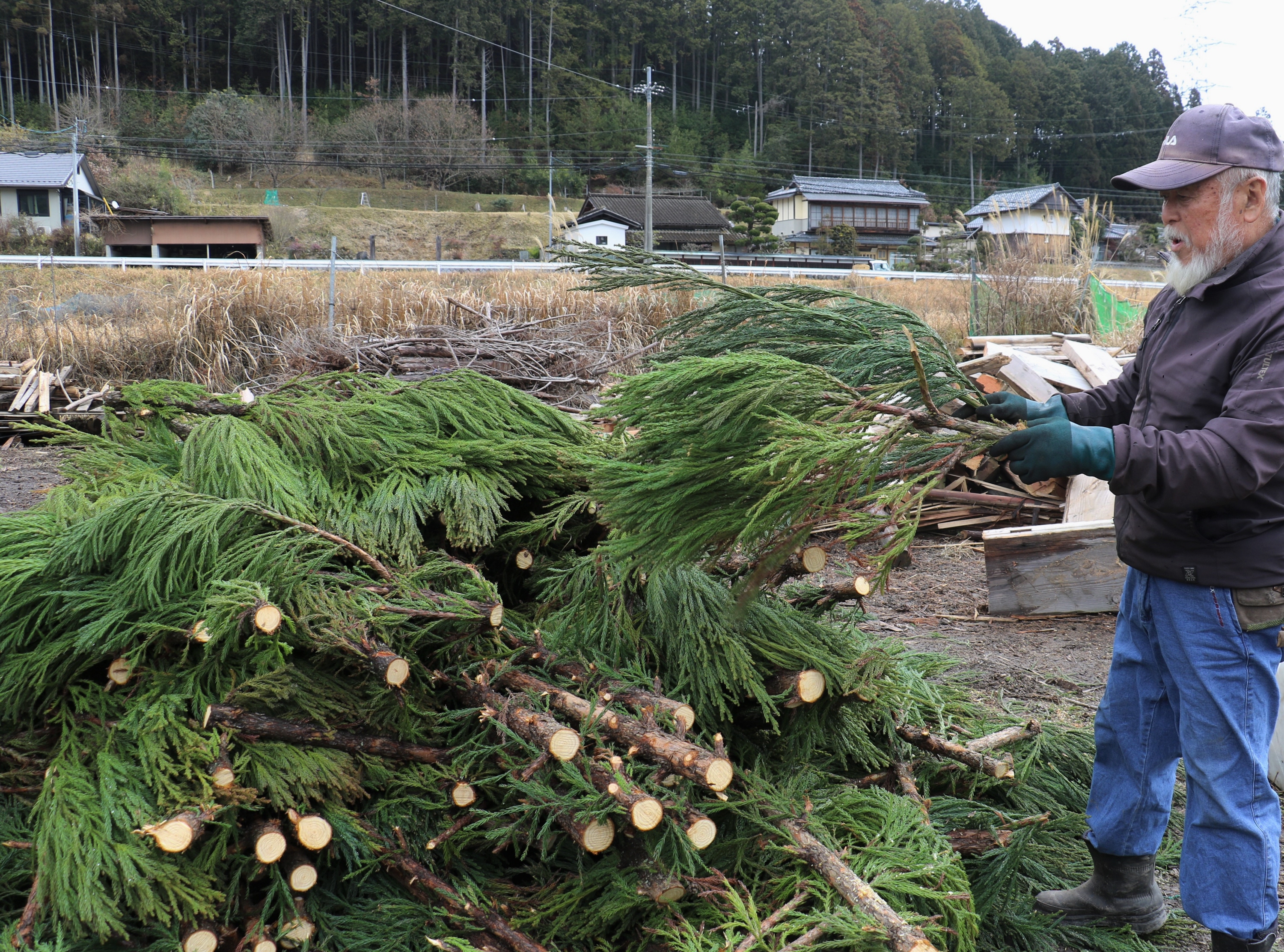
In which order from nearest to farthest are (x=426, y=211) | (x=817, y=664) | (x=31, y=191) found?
(x=817, y=664) < (x=31, y=191) < (x=426, y=211)

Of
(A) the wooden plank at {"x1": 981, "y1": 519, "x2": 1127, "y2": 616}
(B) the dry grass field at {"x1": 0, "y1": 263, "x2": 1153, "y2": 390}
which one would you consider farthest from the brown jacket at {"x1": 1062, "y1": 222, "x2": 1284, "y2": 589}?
(B) the dry grass field at {"x1": 0, "y1": 263, "x2": 1153, "y2": 390}

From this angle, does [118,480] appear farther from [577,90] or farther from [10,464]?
[577,90]

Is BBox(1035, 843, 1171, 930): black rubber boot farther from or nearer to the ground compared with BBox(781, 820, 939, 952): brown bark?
nearer to the ground

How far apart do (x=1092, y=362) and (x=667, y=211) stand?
4533 centimetres

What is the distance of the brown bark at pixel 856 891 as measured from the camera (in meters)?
1.63

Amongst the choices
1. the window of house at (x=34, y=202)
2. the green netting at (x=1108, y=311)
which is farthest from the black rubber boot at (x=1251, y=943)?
the window of house at (x=34, y=202)

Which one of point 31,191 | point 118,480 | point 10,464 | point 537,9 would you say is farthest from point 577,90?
point 118,480

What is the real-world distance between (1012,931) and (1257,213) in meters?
1.88

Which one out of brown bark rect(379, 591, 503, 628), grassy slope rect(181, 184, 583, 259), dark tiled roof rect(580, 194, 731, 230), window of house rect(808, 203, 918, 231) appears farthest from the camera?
window of house rect(808, 203, 918, 231)

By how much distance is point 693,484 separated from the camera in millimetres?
1818

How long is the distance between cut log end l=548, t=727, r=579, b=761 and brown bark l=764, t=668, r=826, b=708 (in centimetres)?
57

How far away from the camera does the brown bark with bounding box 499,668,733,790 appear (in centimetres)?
186

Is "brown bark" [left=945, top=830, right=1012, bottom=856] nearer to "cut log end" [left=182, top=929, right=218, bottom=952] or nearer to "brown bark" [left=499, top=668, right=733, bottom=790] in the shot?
"brown bark" [left=499, top=668, right=733, bottom=790]

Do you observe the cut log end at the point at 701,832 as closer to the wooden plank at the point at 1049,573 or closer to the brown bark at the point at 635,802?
the brown bark at the point at 635,802
